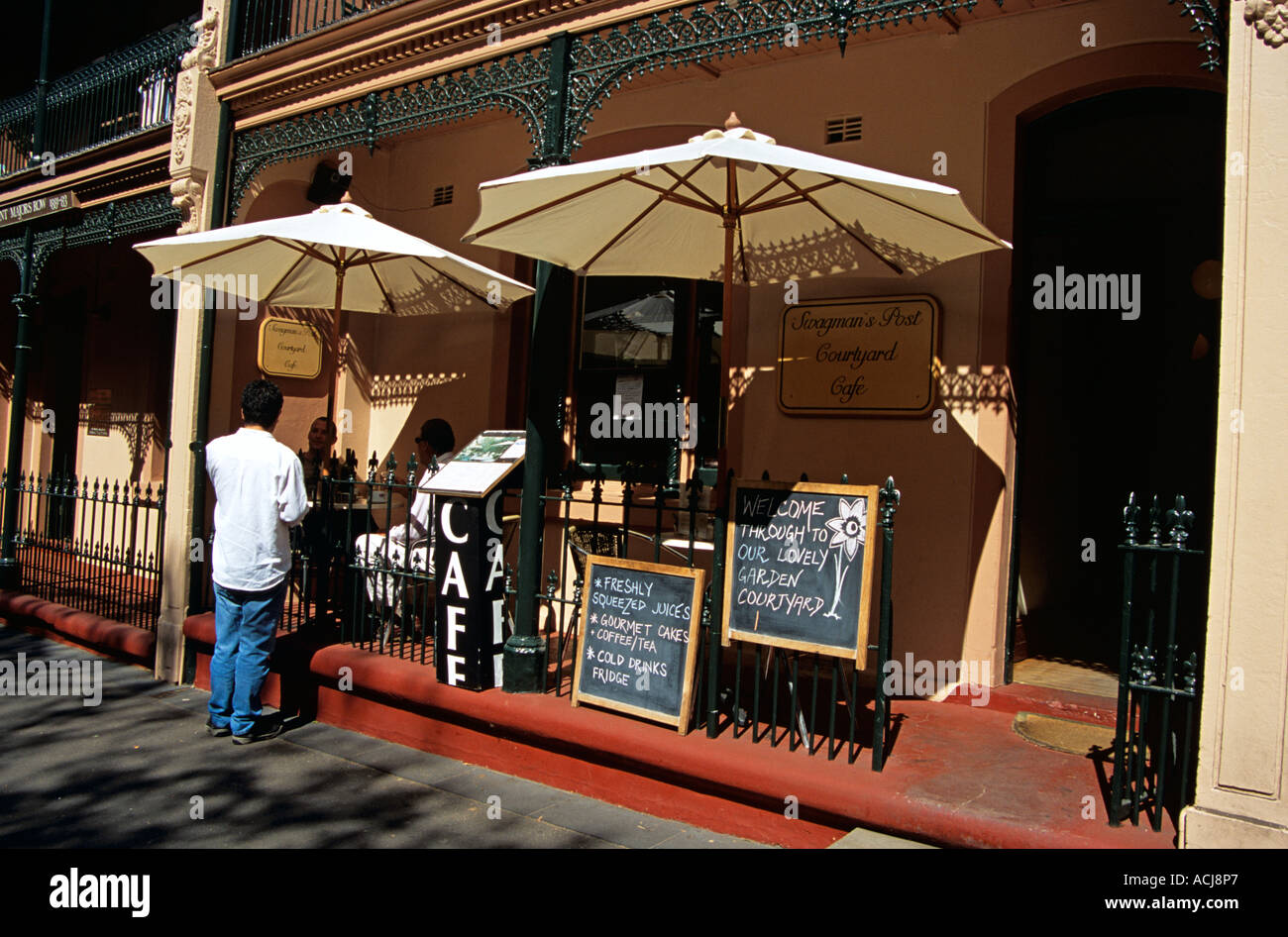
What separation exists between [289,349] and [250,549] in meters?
3.12

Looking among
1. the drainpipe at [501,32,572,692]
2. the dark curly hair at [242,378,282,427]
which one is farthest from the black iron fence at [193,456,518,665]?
the dark curly hair at [242,378,282,427]

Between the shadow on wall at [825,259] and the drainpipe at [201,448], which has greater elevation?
the shadow on wall at [825,259]

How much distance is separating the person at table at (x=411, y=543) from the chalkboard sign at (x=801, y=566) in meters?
1.95

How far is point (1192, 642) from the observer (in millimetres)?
5520

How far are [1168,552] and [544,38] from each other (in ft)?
13.8

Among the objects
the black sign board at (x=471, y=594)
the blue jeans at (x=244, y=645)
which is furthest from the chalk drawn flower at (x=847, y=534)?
the blue jeans at (x=244, y=645)

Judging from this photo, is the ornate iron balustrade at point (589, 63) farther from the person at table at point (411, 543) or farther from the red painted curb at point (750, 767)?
the red painted curb at point (750, 767)

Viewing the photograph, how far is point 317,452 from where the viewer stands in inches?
304

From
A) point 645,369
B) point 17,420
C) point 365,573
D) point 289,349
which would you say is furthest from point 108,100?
point 365,573

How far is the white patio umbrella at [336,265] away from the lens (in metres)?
5.85

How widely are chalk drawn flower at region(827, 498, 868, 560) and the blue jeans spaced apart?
3128 mm

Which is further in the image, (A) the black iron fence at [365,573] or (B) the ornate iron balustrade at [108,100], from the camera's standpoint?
(B) the ornate iron balustrade at [108,100]

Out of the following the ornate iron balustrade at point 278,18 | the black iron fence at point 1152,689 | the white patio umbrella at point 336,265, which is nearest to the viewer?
the black iron fence at point 1152,689
